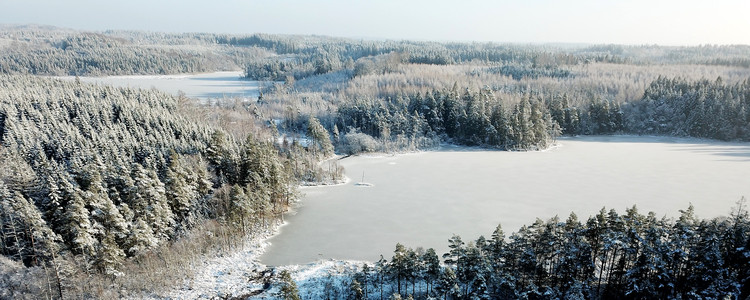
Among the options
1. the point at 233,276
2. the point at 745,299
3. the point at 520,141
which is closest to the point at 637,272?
the point at 745,299

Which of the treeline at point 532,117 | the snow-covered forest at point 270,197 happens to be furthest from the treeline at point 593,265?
the treeline at point 532,117

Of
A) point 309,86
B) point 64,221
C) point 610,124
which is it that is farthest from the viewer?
point 309,86

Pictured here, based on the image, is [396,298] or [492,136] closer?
[396,298]

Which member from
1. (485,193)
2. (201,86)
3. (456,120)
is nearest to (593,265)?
(485,193)

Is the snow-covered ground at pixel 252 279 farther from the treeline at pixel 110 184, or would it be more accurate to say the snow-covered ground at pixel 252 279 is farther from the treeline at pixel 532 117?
the treeline at pixel 532 117

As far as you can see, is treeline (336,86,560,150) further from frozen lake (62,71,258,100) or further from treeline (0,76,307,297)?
frozen lake (62,71,258,100)

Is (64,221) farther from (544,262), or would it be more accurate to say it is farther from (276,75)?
(276,75)
